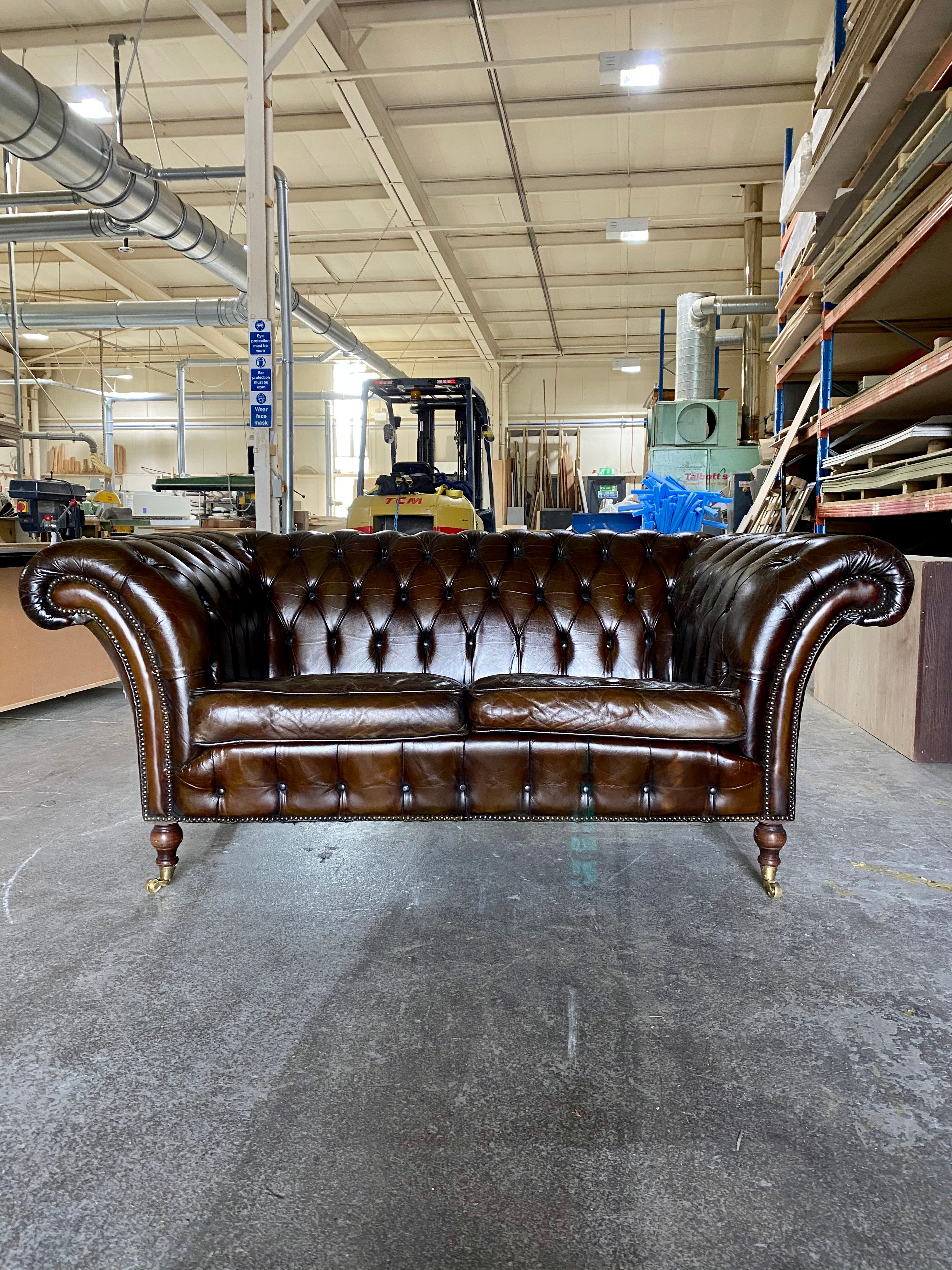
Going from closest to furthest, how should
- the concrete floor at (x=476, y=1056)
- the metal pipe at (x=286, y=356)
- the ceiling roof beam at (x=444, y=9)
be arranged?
1. the concrete floor at (x=476, y=1056)
2. the metal pipe at (x=286, y=356)
3. the ceiling roof beam at (x=444, y=9)

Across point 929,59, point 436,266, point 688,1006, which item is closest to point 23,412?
point 436,266

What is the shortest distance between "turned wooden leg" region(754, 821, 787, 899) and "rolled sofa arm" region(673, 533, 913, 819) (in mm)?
39

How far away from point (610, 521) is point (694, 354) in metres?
3.33

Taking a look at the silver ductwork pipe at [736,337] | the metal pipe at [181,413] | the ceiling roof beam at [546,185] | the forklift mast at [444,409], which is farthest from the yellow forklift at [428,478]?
the metal pipe at [181,413]

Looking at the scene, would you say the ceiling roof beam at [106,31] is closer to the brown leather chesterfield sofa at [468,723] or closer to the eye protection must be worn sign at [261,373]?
the eye protection must be worn sign at [261,373]

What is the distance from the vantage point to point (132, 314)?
962 cm

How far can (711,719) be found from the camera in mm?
1945

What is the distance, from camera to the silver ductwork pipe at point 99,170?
4.56m

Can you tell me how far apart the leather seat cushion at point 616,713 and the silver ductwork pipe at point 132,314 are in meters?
8.66

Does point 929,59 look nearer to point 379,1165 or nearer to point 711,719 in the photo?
point 711,719

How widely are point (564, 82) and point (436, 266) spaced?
3640mm

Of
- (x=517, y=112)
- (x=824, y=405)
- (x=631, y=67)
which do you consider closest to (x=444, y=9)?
(x=631, y=67)

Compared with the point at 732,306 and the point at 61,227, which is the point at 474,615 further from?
the point at 732,306

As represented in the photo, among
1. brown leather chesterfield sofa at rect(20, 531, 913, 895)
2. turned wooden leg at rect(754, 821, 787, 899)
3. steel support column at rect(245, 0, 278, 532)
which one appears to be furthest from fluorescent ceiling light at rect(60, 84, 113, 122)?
turned wooden leg at rect(754, 821, 787, 899)
